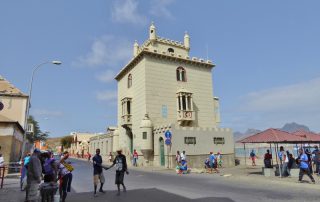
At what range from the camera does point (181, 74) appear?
113ft

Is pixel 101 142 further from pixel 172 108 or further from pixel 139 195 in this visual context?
pixel 139 195

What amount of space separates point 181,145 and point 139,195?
16.7 metres

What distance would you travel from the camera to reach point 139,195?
1027cm

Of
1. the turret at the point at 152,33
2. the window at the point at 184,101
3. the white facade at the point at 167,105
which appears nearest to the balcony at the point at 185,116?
the white facade at the point at 167,105

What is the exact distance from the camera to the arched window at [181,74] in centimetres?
3412

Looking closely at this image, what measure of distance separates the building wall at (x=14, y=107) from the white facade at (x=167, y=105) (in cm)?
1194

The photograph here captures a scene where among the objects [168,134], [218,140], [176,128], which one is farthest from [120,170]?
[218,140]

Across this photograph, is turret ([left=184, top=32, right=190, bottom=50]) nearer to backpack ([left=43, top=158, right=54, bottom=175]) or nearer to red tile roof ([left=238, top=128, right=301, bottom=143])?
red tile roof ([left=238, top=128, right=301, bottom=143])

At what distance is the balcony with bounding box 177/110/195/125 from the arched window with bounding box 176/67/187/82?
4.56 metres

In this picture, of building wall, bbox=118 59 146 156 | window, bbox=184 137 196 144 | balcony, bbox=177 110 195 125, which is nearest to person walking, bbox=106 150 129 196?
window, bbox=184 137 196 144

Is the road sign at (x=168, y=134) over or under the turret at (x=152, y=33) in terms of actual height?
under

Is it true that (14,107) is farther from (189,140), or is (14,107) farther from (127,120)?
(189,140)

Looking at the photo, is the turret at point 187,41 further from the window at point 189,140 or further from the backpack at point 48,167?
the backpack at point 48,167

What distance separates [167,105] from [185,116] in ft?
8.50
